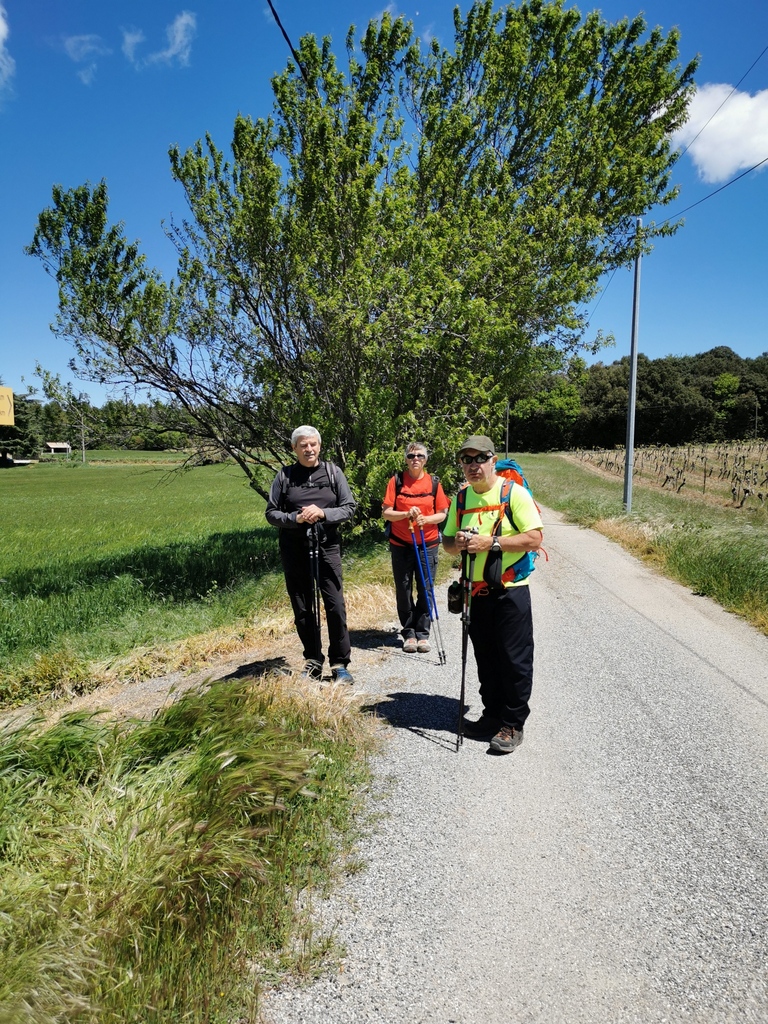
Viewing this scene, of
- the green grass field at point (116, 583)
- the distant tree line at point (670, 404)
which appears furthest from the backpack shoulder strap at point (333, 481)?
the distant tree line at point (670, 404)

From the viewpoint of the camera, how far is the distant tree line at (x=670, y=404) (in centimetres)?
8050

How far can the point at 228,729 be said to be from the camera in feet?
12.0

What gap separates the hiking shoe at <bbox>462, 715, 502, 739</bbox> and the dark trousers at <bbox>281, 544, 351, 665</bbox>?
4.59 ft

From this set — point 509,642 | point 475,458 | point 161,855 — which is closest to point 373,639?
point 509,642

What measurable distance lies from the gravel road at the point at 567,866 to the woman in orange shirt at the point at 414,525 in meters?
0.93

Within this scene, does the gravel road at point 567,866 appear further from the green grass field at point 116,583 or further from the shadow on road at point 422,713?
the green grass field at point 116,583

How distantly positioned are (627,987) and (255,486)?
31.5 feet

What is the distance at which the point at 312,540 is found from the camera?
17.2 feet

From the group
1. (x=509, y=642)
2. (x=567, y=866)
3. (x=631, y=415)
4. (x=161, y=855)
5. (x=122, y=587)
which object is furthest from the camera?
(x=631, y=415)

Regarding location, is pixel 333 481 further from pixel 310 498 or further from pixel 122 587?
pixel 122 587

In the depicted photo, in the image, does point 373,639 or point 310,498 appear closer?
point 310,498

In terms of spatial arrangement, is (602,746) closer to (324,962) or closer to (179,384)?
(324,962)

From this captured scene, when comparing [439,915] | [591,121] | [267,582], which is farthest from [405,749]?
[591,121]

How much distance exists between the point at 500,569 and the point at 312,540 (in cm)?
185
